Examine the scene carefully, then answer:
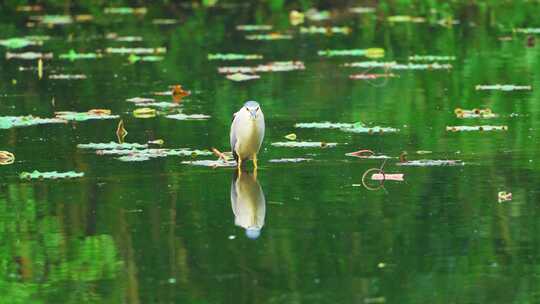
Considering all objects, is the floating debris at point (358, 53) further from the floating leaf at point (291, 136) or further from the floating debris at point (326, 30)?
the floating leaf at point (291, 136)

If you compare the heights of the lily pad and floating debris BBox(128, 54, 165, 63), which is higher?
floating debris BBox(128, 54, 165, 63)

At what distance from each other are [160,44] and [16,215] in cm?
1264

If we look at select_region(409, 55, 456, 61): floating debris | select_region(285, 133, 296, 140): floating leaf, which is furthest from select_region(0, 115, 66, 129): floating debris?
select_region(409, 55, 456, 61): floating debris

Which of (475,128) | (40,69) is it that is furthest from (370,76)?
(475,128)

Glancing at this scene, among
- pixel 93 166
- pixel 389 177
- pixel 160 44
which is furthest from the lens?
pixel 160 44

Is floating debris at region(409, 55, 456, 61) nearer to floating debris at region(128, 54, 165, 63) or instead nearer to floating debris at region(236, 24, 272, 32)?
floating debris at region(128, 54, 165, 63)

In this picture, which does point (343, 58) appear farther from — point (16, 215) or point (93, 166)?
point (16, 215)

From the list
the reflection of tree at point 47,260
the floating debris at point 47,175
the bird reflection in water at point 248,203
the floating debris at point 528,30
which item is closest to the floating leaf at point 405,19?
the floating debris at point 528,30

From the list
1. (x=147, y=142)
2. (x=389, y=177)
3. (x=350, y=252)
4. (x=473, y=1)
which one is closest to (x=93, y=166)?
(x=147, y=142)

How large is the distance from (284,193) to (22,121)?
4.28 m

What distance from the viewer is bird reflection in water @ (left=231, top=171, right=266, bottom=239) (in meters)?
8.96

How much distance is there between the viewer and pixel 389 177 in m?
10.3

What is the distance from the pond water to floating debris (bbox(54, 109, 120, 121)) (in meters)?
0.15

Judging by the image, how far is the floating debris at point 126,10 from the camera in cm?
2838
